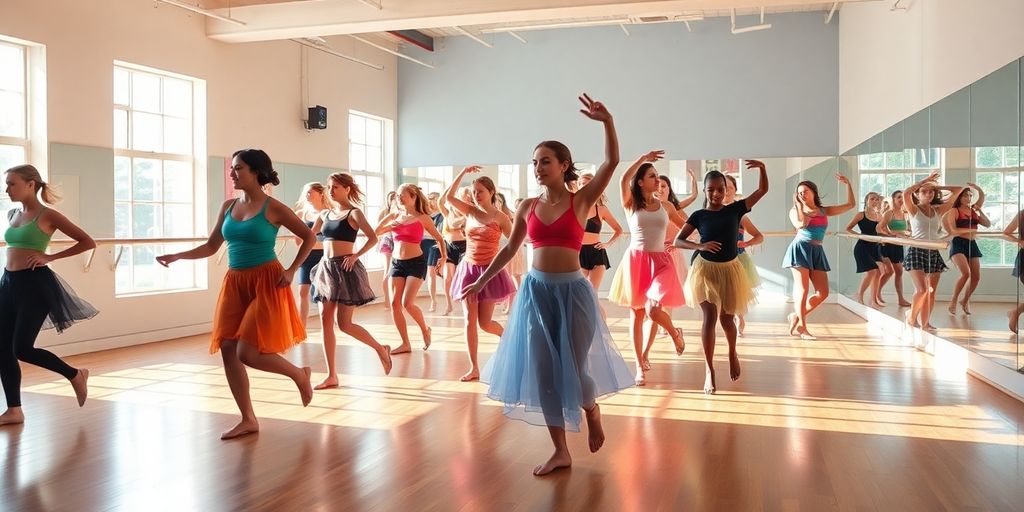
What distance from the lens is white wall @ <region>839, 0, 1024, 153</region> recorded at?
19.3 feet

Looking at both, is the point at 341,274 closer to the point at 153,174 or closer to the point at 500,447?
the point at 500,447

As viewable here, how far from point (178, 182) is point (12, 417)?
4.91m

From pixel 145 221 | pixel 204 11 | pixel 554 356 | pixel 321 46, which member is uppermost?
pixel 321 46

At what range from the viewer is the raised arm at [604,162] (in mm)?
3570

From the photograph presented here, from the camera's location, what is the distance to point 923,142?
7449 mm

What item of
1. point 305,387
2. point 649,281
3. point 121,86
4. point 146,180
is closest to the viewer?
point 305,387

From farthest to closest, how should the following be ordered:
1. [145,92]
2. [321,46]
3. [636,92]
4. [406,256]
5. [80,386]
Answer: [636,92]
[321,46]
[145,92]
[406,256]
[80,386]

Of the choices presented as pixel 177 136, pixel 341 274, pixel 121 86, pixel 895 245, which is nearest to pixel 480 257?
pixel 341 274

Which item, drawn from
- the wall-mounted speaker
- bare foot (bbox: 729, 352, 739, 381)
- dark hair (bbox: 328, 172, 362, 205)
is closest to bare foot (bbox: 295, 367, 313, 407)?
dark hair (bbox: 328, 172, 362, 205)

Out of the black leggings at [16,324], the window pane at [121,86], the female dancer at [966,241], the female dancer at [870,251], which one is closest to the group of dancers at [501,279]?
the black leggings at [16,324]

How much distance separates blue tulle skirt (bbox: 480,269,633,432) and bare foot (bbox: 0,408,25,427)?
2.75 meters

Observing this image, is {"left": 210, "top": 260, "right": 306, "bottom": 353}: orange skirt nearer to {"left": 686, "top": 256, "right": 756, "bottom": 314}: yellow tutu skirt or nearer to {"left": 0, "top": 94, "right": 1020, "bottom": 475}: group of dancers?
{"left": 0, "top": 94, "right": 1020, "bottom": 475}: group of dancers

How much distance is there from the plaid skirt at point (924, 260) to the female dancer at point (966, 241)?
0.90 ft

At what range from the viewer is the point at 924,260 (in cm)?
723
